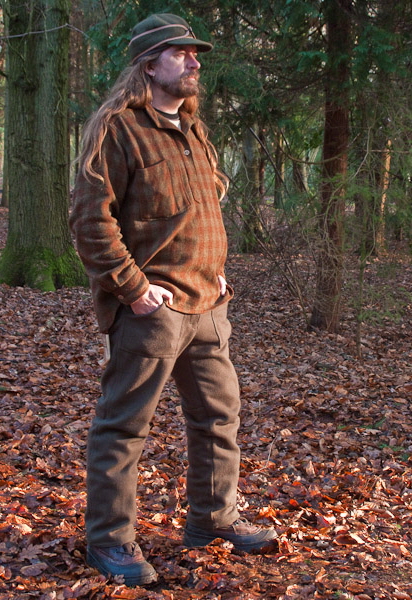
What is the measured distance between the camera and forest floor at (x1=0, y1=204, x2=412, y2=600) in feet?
9.43

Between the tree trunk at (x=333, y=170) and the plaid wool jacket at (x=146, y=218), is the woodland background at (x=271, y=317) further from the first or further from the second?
the plaid wool jacket at (x=146, y=218)

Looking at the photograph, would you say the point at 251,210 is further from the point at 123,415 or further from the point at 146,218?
the point at 123,415

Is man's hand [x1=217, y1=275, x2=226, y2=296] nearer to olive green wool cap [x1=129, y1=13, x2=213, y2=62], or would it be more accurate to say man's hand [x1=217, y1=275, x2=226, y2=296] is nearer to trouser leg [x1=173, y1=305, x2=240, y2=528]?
trouser leg [x1=173, y1=305, x2=240, y2=528]

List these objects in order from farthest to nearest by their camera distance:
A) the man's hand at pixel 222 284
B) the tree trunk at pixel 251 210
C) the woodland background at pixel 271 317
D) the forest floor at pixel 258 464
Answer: the tree trunk at pixel 251 210 < the woodland background at pixel 271 317 < the man's hand at pixel 222 284 < the forest floor at pixel 258 464

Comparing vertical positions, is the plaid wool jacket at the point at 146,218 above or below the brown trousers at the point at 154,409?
above

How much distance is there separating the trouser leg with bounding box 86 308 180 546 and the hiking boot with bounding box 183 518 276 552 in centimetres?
39

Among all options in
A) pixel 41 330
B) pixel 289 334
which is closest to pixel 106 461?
pixel 41 330

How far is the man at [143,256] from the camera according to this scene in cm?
262

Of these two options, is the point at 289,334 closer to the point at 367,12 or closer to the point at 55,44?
the point at 367,12

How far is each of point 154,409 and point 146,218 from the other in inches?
32.1

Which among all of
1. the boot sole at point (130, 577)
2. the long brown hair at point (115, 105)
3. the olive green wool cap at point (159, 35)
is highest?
the olive green wool cap at point (159, 35)

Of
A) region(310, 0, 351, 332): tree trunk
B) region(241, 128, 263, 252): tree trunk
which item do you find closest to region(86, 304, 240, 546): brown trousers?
region(310, 0, 351, 332): tree trunk

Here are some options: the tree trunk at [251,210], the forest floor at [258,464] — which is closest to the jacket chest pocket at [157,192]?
the forest floor at [258,464]

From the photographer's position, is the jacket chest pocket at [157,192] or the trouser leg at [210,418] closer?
the jacket chest pocket at [157,192]
